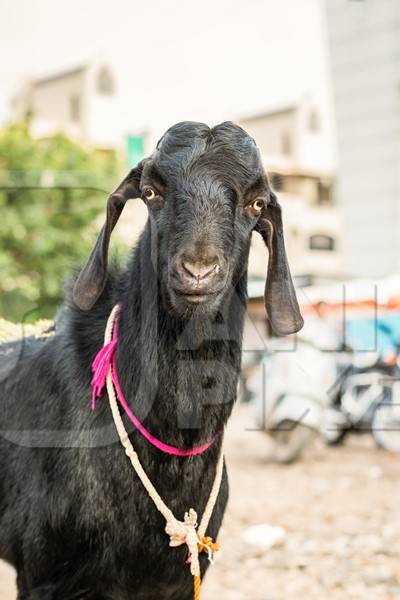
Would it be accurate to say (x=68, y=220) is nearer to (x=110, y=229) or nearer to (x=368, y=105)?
(x=368, y=105)

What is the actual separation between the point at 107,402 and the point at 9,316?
127 inches

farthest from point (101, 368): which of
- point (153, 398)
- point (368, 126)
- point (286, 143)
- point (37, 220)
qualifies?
point (286, 143)

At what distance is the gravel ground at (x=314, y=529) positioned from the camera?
602cm

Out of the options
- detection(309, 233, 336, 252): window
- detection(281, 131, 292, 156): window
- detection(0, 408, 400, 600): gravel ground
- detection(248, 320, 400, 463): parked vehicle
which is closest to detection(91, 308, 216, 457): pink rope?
detection(0, 408, 400, 600): gravel ground

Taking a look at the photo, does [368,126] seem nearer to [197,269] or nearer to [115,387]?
[115,387]

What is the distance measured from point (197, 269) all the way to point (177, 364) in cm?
53

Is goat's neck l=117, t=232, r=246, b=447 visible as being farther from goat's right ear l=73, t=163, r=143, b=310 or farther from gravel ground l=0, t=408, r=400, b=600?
gravel ground l=0, t=408, r=400, b=600

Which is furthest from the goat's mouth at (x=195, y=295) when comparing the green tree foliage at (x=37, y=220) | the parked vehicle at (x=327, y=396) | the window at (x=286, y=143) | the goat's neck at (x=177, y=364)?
the window at (x=286, y=143)

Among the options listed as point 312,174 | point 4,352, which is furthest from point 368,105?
point 312,174

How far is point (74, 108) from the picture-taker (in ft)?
152

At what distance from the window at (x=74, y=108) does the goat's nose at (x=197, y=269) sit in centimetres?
4480

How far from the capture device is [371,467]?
11078 millimetres

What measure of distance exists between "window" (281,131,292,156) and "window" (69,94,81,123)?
44.0ft

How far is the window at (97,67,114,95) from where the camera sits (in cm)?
4603
